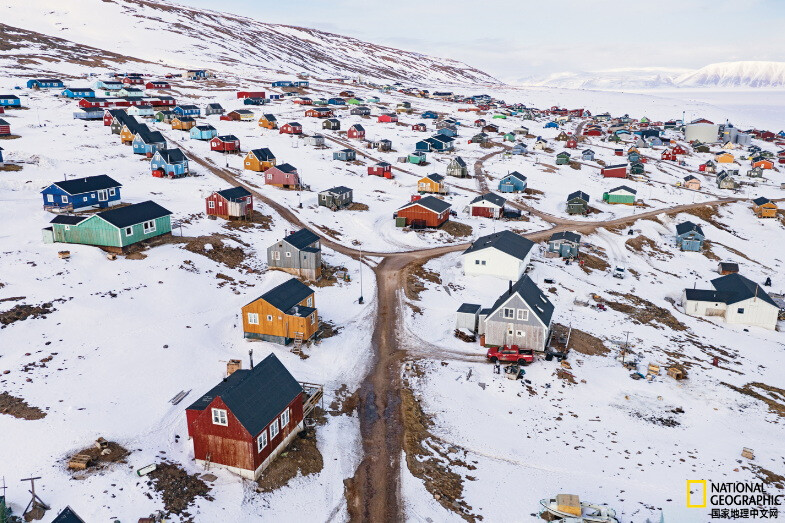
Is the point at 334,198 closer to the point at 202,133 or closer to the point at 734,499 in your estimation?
the point at 202,133

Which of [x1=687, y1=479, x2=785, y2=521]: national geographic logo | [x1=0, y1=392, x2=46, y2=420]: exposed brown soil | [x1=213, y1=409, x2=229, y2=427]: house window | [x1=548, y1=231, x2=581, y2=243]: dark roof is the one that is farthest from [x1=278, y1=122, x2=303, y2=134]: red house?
[x1=687, y1=479, x2=785, y2=521]: national geographic logo

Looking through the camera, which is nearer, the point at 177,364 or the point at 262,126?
the point at 177,364

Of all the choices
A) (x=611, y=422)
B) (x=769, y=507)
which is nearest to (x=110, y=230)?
(x=611, y=422)

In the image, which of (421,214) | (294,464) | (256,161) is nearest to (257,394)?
(294,464)

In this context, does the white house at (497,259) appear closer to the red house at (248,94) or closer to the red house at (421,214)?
the red house at (421,214)

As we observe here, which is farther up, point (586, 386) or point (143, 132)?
point (143, 132)

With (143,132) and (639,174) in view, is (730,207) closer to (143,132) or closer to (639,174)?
(639,174)
